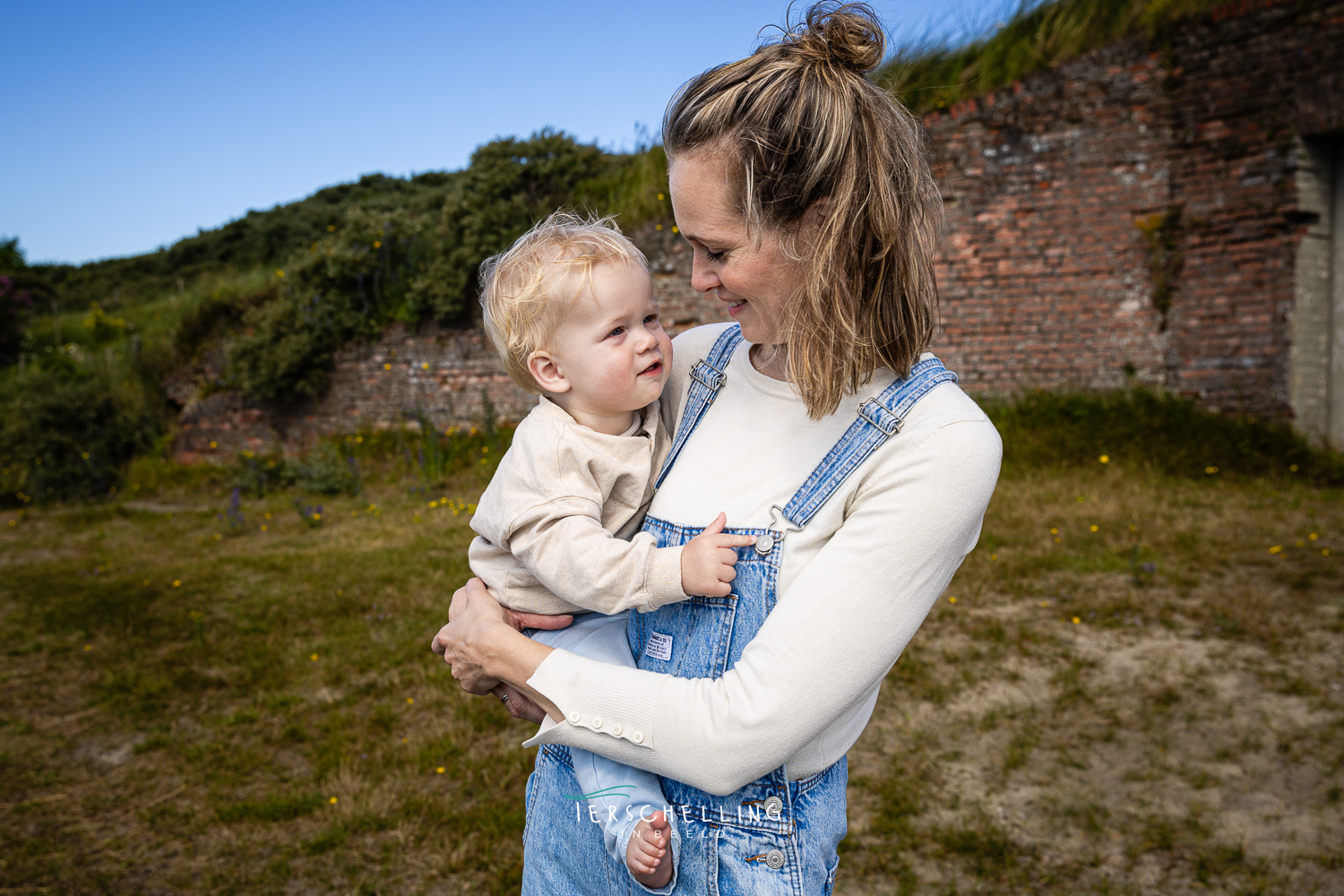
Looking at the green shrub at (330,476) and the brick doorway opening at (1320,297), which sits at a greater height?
the brick doorway opening at (1320,297)

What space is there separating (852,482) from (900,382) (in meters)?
0.17

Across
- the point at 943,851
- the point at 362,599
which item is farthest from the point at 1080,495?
the point at 362,599

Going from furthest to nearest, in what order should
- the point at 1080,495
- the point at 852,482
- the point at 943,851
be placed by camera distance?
the point at 1080,495 < the point at 943,851 < the point at 852,482

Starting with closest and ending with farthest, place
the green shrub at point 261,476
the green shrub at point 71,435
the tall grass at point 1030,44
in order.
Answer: the tall grass at point 1030,44 → the green shrub at point 261,476 → the green shrub at point 71,435

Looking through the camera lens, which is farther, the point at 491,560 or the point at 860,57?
the point at 491,560

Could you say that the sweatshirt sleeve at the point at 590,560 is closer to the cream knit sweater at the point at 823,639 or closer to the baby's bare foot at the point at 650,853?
the cream knit sweater at the point at 823,639

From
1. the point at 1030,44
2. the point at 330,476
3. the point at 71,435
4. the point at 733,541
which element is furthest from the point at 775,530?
the point at 71,435

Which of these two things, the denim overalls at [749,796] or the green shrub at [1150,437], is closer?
the denim overalls at [749,796]

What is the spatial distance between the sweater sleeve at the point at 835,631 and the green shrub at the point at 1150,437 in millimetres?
6719

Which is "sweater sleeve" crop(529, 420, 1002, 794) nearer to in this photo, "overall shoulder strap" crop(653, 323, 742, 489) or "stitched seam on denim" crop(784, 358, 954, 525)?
"stitched seam on denim" crop(784, 358, 954, 525)

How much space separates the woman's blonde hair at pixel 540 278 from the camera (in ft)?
5.00

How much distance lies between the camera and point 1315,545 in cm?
548

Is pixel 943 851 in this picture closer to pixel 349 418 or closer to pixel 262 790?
pixel 262 790

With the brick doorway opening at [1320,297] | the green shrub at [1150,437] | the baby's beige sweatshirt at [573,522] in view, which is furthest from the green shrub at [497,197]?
the baby's beige sweatshirt at [573,522]
